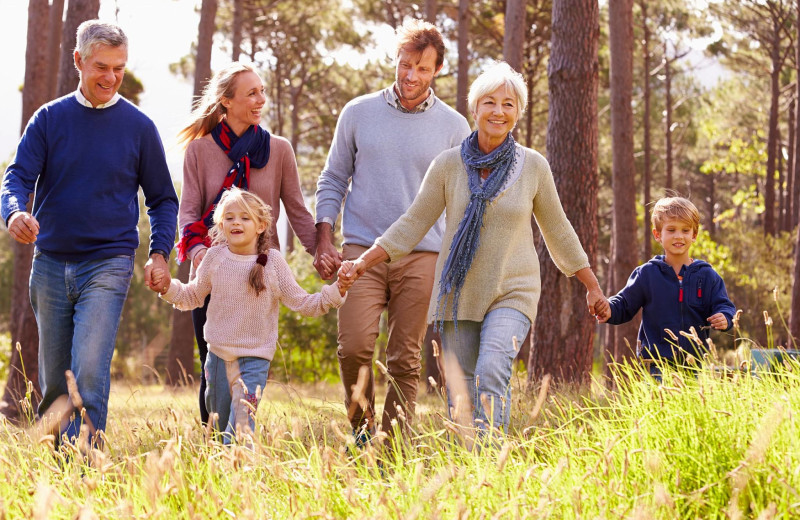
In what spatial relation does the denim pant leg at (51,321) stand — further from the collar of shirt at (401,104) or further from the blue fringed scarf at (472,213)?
the collar of shirt at (401,104)

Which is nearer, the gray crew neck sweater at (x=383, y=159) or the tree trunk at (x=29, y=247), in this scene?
the gray crew neck sweater at (x=383, y=159)

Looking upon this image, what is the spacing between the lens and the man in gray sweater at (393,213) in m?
5.33

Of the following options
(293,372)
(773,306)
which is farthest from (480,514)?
(773,306)

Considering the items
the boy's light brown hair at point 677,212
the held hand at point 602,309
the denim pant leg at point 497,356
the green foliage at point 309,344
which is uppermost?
the boy's light brown hair at point 677,212

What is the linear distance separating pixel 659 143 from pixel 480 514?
34866mm

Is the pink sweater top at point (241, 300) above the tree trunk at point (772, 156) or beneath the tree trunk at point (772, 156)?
beneath

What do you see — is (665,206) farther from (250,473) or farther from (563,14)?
(563,14)

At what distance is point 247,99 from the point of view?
5.12m

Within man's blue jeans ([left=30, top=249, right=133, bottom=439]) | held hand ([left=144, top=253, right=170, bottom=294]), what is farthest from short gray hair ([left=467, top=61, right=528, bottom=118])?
man's blue jeans ([left=30, top=249, right=133, bottom=439])

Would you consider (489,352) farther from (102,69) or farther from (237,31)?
(237,31)

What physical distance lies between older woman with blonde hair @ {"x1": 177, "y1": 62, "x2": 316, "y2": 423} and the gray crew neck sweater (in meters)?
0.42

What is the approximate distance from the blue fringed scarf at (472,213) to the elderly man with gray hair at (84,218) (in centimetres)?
147

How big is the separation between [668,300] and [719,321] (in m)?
0.40

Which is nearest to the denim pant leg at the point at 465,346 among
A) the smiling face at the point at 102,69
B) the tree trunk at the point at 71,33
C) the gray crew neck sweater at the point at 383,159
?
the gray crew neck sweater at the point at 383,159
